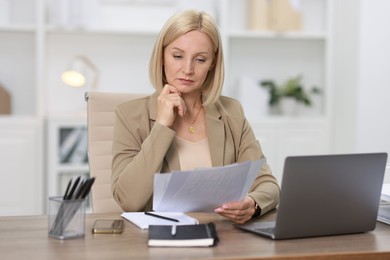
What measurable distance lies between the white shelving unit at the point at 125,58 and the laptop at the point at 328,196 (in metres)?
2.54

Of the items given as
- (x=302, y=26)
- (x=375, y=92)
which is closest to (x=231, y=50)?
(x=302, y=26)

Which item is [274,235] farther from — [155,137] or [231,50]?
[231,50]

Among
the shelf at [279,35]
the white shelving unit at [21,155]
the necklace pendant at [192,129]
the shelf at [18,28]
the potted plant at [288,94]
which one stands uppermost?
the shelf at [279,35]

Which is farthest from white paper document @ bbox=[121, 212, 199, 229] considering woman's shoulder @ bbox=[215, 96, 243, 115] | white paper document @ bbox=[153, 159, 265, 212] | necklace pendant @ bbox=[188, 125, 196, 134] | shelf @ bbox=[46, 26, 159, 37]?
shelf @ bbox=[46, 26, 159, 37]

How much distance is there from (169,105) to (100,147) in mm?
364

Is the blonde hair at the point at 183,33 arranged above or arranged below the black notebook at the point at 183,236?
above

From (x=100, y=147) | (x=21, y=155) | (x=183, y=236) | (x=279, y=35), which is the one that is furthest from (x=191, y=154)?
(x=279, y=35)

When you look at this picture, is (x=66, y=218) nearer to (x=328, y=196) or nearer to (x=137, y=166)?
(x=137, y=166)

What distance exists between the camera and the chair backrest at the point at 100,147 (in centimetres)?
211

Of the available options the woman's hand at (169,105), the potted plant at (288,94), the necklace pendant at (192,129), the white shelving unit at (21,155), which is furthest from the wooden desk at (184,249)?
the potted plant at (288,94)

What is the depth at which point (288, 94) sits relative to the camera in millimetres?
4164

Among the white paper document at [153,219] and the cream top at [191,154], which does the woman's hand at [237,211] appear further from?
the cream top at [191,154]

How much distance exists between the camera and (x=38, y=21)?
12.6 ft

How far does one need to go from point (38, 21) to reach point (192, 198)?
2590 mm
